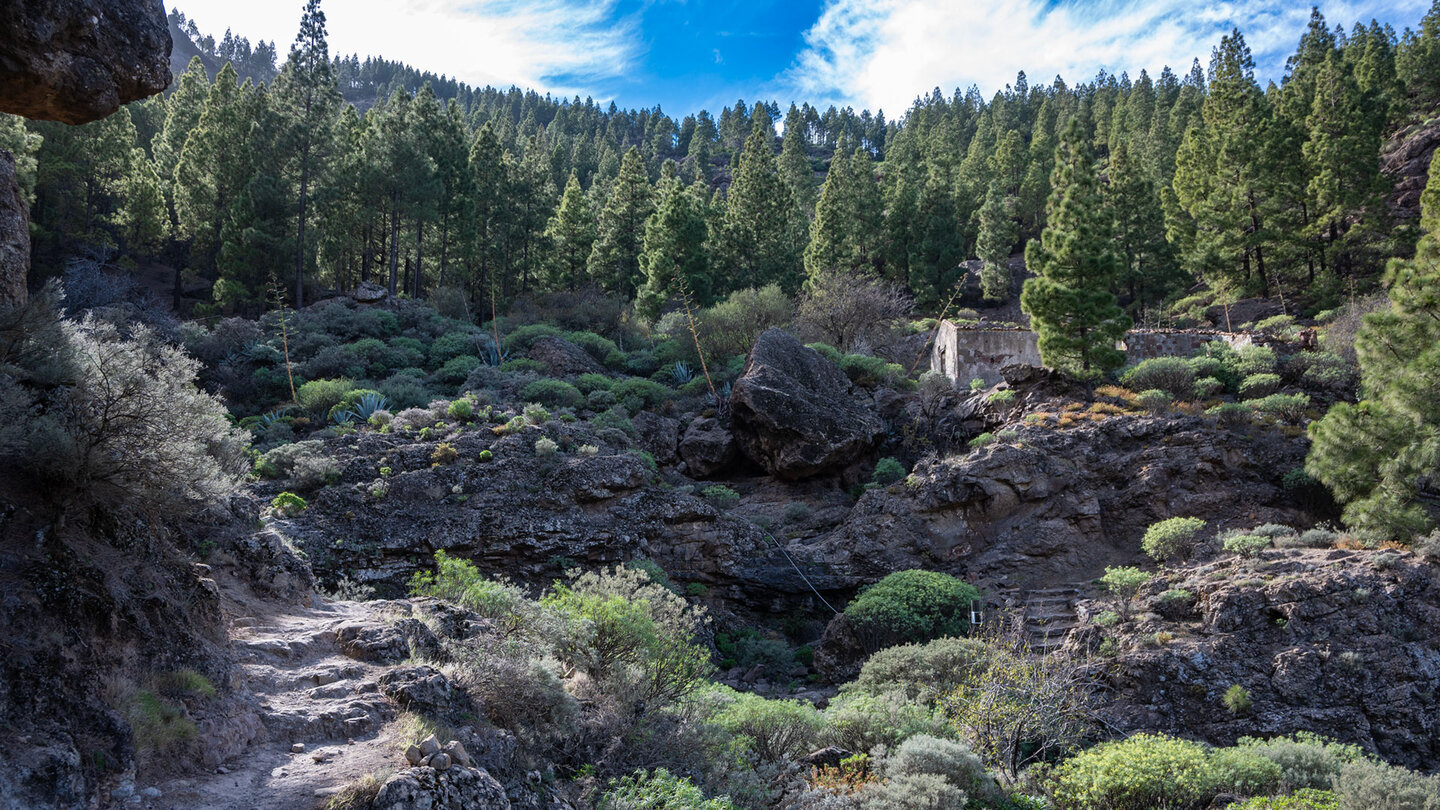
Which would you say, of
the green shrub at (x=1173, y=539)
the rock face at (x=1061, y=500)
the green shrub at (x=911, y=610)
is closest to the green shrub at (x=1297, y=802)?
the green shrub at (x=911, y=610)

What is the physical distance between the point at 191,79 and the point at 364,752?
47823 millimetres

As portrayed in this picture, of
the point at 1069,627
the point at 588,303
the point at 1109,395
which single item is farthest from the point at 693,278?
the point at 1069,627

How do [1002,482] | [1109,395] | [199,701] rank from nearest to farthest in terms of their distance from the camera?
[199,701] → [1002,482] → [1109,395]

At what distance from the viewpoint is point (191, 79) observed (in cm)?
4131

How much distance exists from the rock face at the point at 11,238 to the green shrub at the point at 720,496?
1440 centimetres

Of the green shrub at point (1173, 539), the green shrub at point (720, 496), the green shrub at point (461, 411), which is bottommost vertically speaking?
the green shrub at point (1173, 539)

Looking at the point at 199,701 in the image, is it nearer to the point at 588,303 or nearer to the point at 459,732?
the point at 459,732

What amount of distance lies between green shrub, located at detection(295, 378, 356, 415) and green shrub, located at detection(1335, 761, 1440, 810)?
21.6 meters

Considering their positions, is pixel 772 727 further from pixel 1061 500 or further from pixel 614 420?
pixel 614 420

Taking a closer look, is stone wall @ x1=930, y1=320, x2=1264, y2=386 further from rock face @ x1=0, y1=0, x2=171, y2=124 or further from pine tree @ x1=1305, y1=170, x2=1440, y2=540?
rock face @ x1=0, y1=0, x2=171, y2=124

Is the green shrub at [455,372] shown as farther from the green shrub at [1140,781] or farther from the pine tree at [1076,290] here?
the green shrub at [1140,781]

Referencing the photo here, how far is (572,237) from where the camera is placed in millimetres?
42781

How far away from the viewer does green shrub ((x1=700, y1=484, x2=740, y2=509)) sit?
2020 centimetres

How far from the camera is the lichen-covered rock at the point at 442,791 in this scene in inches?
194
